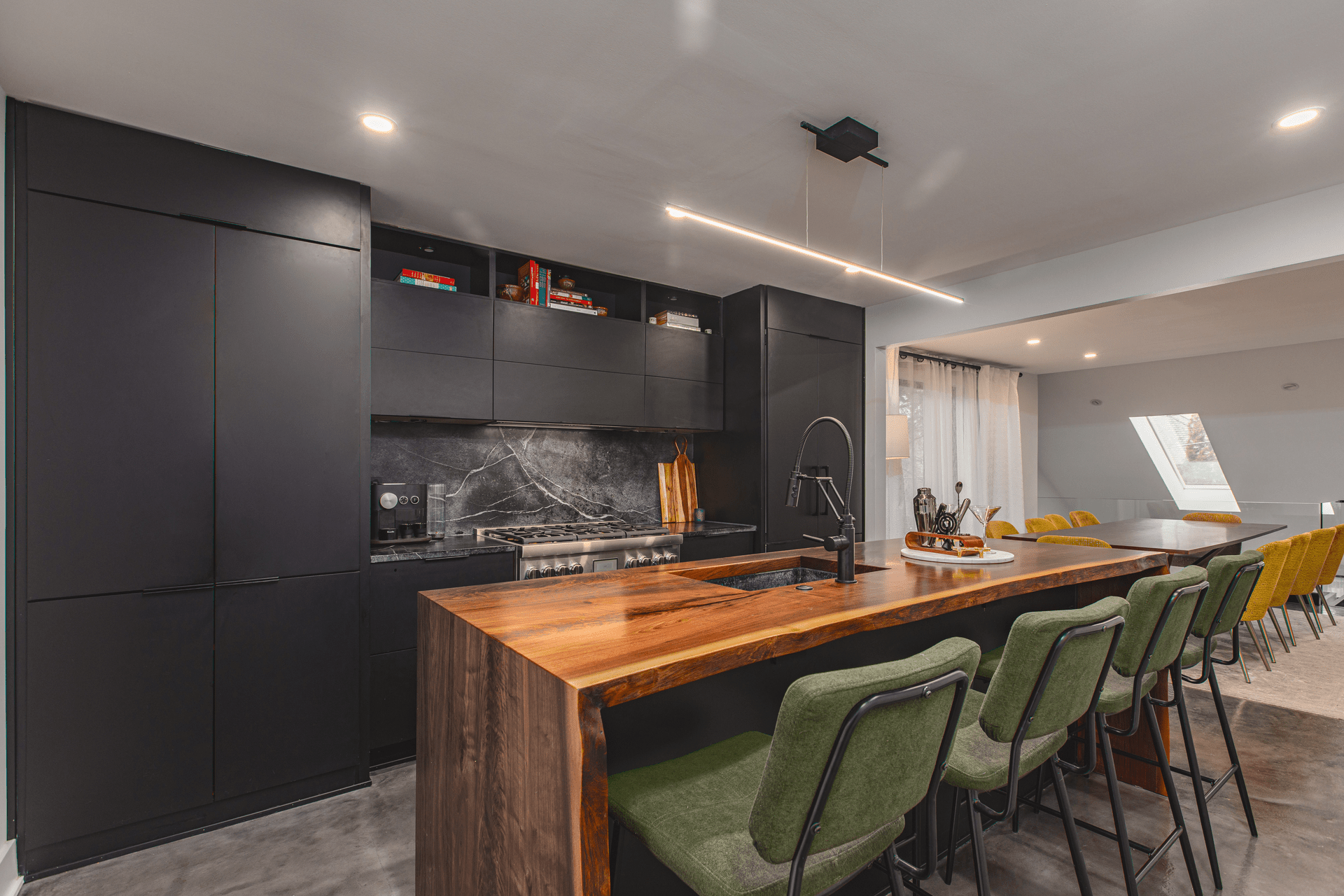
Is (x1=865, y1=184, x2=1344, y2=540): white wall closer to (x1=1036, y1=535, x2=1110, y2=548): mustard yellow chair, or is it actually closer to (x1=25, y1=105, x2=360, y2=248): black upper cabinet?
(x1=1036, y1=535, x2=1110, y2=548): mustard yellow chair

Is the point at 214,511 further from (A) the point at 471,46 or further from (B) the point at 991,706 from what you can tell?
(B) the point at 991,706

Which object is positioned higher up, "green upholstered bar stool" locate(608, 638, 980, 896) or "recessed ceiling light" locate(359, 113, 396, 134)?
"recessed ceiling light" locate(359, 113, 396, 134)

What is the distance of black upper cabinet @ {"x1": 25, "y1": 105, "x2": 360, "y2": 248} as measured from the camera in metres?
2.16

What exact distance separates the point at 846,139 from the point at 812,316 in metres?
2.26

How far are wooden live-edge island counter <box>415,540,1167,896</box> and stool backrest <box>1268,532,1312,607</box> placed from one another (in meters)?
2.93

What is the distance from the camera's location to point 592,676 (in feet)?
3.41

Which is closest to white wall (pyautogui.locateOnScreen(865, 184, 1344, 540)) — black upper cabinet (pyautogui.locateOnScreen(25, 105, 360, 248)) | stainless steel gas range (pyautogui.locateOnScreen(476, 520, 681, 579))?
stainless steel gas range (pyautogui.locateOnScreen(476, 520, 681, 579))

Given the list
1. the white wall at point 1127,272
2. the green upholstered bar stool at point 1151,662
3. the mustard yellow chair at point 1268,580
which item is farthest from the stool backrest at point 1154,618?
the mustard yellow chair at point 1268,580

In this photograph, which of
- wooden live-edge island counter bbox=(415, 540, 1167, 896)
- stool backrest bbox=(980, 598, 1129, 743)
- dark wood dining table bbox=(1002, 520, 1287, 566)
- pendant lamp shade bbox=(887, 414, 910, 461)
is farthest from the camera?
pendant lamp shade bbox=(887, 414, 910, 461)

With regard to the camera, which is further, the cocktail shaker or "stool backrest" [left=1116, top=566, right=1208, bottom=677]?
the cocktail shaker

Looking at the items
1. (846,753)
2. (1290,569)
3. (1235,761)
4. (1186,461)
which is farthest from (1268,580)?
(1186,461)

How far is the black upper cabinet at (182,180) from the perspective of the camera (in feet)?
7.08

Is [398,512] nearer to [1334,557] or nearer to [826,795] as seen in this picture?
[826,795]

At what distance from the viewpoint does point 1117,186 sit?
110 inches
